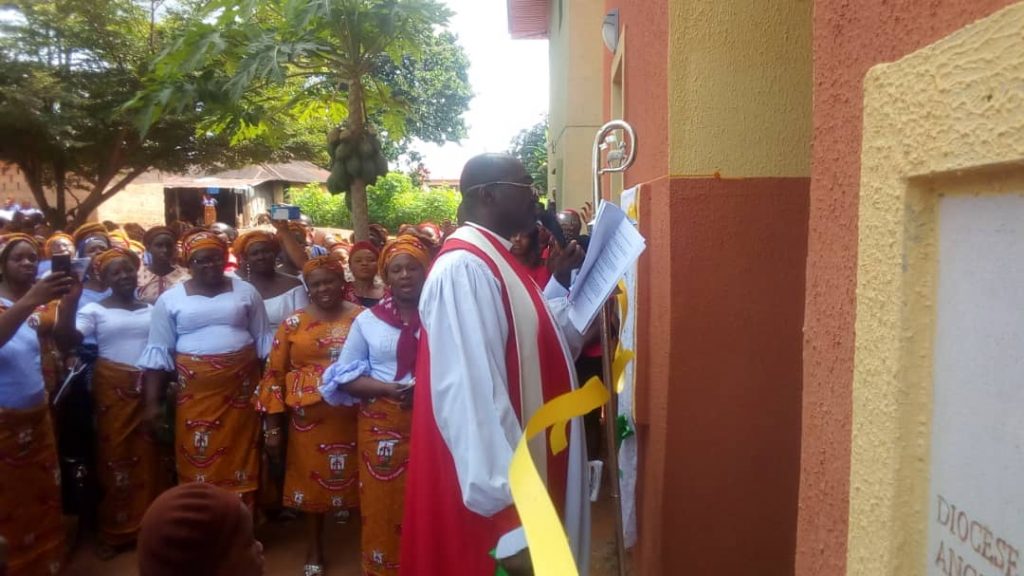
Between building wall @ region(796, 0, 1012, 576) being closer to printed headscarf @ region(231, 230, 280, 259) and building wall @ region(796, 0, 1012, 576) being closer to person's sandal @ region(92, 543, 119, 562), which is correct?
printed headscarf @ region(231, 230, 280, 259)

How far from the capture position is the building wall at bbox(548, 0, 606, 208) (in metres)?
9.99

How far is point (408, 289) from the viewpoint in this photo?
3.78 m

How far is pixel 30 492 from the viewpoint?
382 centimetres

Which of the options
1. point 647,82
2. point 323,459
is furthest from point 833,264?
point 323,459

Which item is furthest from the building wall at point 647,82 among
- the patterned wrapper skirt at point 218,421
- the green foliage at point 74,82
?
the green foliage at point 74,82

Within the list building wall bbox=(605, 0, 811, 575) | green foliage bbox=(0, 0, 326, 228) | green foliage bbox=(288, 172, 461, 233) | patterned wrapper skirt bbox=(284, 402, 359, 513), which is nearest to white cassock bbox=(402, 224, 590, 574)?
building wall bbox=(605, 0, 811, 575)

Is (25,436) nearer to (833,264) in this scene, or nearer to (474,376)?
(474,376)

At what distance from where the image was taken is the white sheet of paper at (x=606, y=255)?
7.09 feet

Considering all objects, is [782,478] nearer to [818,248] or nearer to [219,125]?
[818,248]

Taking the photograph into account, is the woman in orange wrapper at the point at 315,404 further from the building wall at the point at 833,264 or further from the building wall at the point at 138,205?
the building wall at the point at 138,205

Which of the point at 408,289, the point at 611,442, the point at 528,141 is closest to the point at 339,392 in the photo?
the point at 408,289

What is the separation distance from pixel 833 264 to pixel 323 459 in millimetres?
3397

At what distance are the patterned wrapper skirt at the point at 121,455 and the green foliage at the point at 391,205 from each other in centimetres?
2462

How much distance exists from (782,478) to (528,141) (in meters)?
32.8
